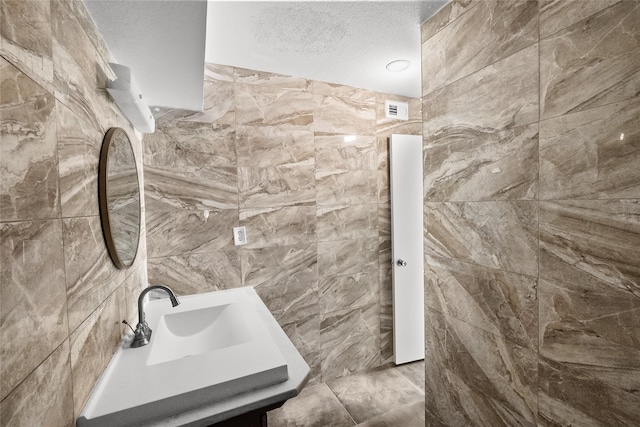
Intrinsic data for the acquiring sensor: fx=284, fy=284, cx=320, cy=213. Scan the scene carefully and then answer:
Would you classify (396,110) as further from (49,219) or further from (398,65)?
(49,219)

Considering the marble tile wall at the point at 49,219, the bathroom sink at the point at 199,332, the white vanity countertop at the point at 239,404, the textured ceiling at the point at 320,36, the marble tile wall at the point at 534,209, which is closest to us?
the marble tile wall at the point at 49,219

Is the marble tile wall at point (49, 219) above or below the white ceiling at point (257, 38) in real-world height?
below

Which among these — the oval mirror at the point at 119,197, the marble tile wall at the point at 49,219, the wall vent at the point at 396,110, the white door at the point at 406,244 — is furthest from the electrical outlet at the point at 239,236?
the wall vent at the point at 396,110

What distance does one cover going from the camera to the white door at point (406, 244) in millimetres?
2566

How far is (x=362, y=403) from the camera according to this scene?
85.5 inches

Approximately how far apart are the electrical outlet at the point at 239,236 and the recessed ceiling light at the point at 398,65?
1.63 m

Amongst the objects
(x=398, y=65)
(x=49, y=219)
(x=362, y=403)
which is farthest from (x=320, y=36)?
(x=362, y=403)

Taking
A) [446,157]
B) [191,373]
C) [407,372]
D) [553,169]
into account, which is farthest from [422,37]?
[407,372]

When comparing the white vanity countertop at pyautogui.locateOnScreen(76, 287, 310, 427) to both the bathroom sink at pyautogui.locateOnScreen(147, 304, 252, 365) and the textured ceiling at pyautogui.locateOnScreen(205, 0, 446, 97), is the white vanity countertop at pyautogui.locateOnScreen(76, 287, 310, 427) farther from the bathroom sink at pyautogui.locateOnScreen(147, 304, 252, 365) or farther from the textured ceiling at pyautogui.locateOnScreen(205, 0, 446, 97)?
the textured ceiling at pyautogui.locateOnScreen(205, 0, 446, 97)

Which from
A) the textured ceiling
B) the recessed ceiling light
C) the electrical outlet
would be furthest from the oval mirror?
the recessed ceiling light

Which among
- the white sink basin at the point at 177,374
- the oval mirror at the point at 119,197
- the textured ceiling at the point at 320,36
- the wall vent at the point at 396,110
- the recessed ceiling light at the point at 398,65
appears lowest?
the white sink basin at the point at 177,374

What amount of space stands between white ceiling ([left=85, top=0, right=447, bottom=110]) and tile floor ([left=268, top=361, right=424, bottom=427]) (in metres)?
2.28

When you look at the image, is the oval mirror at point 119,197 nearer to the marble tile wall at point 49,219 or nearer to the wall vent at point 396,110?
the marble tile wall at point 49,219

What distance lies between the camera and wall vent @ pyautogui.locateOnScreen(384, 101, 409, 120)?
258cm
